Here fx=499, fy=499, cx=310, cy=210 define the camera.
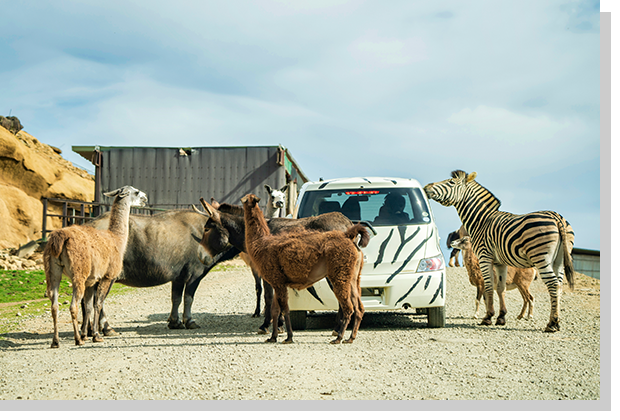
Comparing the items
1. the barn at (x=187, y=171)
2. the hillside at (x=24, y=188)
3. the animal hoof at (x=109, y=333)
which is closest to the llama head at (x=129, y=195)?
the animal hoof at (x=109, y=333)

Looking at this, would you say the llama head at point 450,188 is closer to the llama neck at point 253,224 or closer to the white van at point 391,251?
the white van at point 391,251

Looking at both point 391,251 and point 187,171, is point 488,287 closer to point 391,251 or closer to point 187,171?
point 391,251

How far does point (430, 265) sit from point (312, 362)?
255 centimetres

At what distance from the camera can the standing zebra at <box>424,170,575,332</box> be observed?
744 cm

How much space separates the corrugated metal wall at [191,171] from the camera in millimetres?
27016

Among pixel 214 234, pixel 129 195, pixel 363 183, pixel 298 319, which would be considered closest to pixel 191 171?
pixel 129 195

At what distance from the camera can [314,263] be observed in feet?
Result: 19.1

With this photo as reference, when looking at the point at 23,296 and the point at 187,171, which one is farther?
the point at 187,171

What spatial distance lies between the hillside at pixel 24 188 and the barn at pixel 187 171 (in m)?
3.93

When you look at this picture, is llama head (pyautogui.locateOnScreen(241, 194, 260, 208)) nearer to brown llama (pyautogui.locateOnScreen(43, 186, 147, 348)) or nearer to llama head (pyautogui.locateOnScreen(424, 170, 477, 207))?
brown llama (pyautogui.locateOnScreen(43, 186, 147, 348))

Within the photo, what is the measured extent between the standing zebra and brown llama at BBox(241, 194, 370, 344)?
10.2ft

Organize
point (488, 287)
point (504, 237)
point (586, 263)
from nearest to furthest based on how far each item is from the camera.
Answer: point (504, 237) < point (488, 287) < point (586, 263)

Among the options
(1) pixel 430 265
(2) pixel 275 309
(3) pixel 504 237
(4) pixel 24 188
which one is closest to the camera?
(2) pixel 275 309

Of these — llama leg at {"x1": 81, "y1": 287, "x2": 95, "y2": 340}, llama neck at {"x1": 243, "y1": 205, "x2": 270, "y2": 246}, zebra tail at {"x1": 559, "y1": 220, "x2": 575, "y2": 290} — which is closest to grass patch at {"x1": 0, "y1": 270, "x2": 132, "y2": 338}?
llama leg at {"x1": 81, "y1": 287, "x2": 95, "y2": 340}
